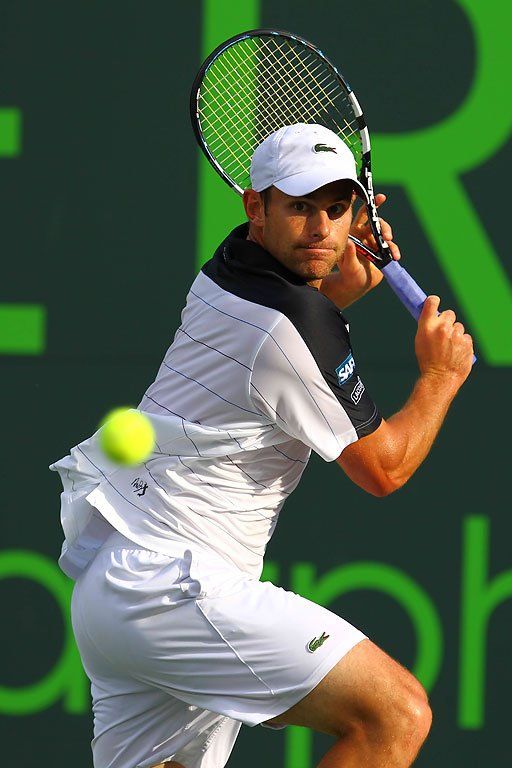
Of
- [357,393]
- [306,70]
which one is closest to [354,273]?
[357,393]

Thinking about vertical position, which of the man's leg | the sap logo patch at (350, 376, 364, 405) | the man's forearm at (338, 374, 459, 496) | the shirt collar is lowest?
the man's leg

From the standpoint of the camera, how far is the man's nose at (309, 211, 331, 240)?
3273mm

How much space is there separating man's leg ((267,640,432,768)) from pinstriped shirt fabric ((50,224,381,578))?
38 cm

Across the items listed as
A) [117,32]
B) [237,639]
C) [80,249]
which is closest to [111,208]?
[80,249]

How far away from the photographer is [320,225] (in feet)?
10.8

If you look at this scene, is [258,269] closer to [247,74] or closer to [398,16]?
[247,74]

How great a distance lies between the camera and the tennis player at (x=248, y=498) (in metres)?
3.11

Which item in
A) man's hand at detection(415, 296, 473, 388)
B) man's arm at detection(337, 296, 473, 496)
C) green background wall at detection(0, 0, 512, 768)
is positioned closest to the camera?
man's arm at detection(337, 296, 473, 496)

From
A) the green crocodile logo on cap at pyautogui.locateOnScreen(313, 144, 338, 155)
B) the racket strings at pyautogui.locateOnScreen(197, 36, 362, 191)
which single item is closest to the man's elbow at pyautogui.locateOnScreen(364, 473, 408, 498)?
the green crocodile logo on cap at pyautogui.locateOnScreen(313, 144, 338, 155)

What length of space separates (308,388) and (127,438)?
15.8 inches

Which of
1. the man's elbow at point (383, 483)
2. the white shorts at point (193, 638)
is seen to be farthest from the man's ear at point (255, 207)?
the white shorts at point (193, 638)

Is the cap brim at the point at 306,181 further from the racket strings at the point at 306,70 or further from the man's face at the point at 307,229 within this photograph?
the racket strings at the point at 306,70

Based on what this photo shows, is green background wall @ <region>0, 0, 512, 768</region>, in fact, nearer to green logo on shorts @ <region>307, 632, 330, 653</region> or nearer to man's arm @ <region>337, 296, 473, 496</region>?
man's arm @ <region>337, 296, 473, 496</region>

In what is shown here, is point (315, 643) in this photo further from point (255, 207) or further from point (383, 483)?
point (255, 207)
